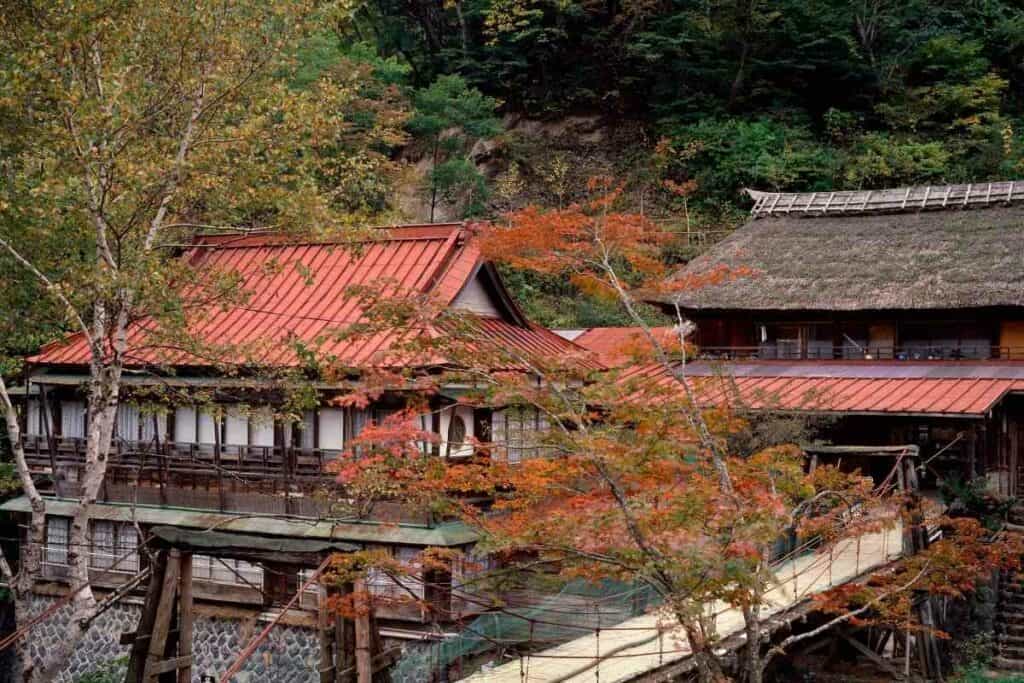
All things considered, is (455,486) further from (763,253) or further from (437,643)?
(763,253)

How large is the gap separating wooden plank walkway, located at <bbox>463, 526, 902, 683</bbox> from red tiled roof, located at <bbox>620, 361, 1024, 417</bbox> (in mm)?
3581

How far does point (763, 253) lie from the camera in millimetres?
30141

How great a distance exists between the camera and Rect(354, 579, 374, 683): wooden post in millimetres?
12289

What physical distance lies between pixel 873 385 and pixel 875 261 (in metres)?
4.66

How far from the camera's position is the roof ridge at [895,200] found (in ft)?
98.4

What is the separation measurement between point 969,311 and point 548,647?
14267 millimetres

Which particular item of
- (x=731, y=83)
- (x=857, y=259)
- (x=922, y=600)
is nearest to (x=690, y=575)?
(x=922, y=600)

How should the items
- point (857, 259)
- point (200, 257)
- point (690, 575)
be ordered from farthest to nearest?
1. point (857, 259)
2. point (200, 257)
3. point (690, 575)

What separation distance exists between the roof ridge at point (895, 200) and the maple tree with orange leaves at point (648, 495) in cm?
1543

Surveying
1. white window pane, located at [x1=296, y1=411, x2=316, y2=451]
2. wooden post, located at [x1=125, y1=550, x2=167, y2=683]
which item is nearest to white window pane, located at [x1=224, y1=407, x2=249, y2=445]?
white window pane, located at [x1=296, y1=411, x2=316, y2=451]

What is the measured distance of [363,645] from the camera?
12336 millimetres

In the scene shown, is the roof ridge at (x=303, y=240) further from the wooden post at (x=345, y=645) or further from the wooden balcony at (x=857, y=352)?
the wooden post at (x=345, y=645)

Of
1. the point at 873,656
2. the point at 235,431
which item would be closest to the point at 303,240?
the point at 235,431

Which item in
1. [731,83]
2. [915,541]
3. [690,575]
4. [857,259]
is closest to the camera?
[690,575]
